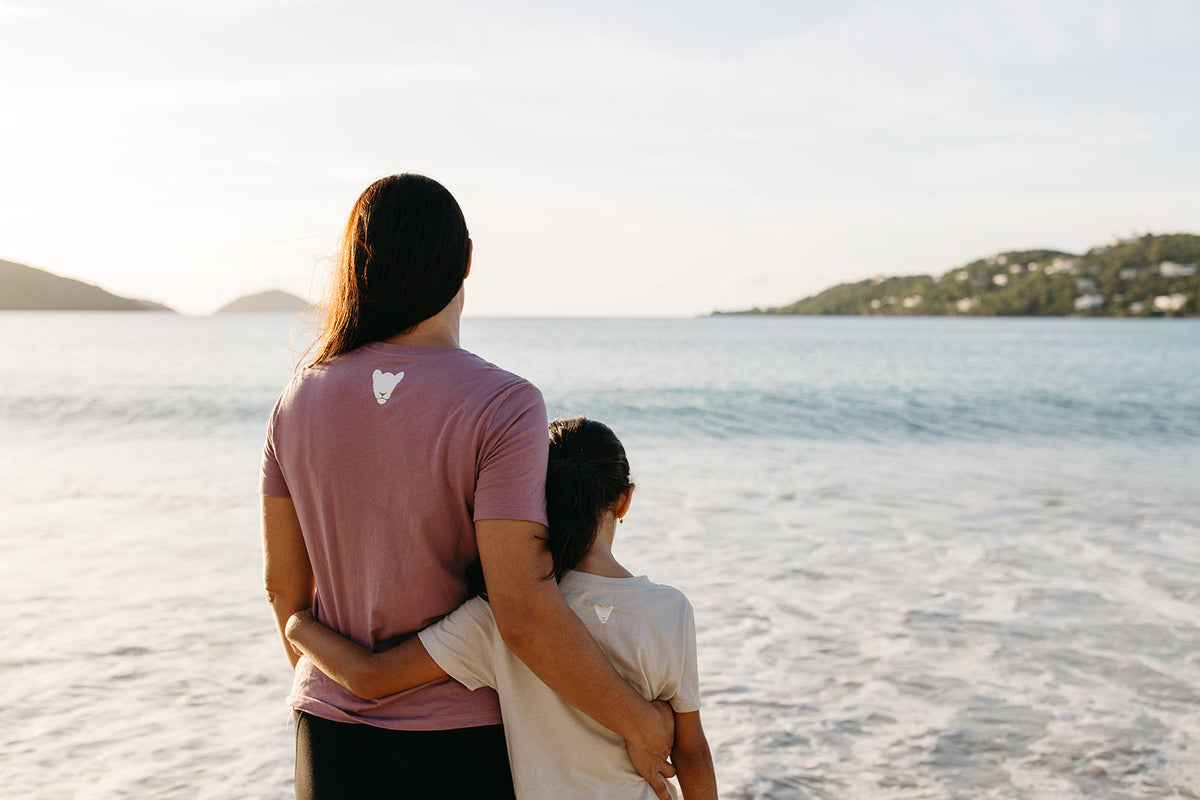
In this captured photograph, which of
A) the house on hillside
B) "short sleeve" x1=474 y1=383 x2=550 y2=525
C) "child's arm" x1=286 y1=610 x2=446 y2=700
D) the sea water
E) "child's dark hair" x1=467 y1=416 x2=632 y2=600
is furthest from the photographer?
the house on hillside

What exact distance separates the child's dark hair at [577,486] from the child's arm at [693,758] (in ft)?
1.15

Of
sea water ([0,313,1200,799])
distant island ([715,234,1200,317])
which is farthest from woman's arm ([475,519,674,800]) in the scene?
distant island ([715,234,1200,317])

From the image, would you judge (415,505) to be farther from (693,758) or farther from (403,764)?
(693,758)

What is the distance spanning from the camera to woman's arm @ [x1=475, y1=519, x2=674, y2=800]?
1.32 meters

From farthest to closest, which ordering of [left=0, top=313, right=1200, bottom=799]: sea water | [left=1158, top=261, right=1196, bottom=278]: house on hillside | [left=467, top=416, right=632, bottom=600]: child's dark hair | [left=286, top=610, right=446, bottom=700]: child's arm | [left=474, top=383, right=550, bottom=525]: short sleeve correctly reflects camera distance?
[left=1158, top=261, right=1196, bottom=278]: house on hillside → [left=0, top=313, right=1200, bottom=799]: sea water → [left=467, top=416, right=632, bottom=600]: child's dark hair → [left=286, top=610, right=446, bottom=700]: child's arm → [left=474, top=383, right=550, bottom=525]: short sleeve

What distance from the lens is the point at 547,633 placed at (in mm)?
1355

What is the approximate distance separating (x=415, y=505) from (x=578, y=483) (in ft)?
0.98

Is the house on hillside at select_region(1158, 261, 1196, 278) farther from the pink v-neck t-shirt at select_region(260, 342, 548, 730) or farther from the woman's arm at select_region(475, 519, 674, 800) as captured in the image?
the pink v-neck t-shirt at select_region(260, 342, 548, 730)

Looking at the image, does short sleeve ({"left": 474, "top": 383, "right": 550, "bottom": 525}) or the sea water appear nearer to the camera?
short sleeve ({"left": 474, "top": 383, "right": 550, "bottom": 525})

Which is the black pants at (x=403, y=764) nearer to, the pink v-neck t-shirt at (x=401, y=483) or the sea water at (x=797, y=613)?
the pink v-neck t-shirt at (x=401, y=483)

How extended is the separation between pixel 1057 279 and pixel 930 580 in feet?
337

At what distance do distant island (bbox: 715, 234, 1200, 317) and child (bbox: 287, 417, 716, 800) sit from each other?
98390 mm

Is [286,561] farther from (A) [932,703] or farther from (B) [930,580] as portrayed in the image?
(B) [930,580]

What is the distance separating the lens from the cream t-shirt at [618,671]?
1.46 meters
